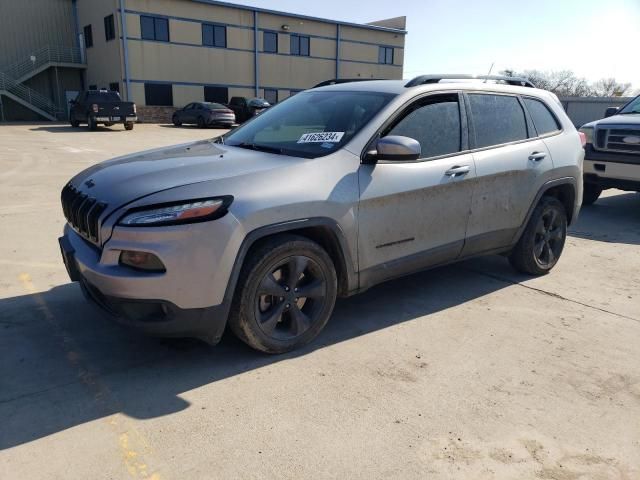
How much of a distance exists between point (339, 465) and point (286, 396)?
626mm

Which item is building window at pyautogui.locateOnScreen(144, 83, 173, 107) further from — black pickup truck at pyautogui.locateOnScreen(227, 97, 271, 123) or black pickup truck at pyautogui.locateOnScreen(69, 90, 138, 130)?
black pickup truck at pyautogui.locateOnScreen(69, 90, 138, 130)

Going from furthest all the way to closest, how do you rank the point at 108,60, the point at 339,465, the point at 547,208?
the point at 108,60 → the point at 547,208 → the point at 339,465

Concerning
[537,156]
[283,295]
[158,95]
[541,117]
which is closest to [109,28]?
[158,95]

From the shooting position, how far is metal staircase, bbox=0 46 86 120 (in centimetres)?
3259

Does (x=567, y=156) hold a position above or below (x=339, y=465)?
above

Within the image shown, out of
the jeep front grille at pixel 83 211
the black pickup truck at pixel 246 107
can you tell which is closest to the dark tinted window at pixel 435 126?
the jeep front grille at pixel 83 211

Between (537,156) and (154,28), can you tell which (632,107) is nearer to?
(537,156)

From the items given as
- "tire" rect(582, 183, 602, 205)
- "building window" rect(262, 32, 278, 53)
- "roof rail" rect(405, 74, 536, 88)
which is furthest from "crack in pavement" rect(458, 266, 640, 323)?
"building window" rect(262, 32, 278, 53)

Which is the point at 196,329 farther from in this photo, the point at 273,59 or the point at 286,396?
the point at 273,59

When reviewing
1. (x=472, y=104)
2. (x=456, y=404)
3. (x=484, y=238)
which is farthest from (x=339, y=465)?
(x=472, y=104)

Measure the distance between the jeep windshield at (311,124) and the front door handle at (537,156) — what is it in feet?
5.28

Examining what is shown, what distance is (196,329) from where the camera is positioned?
2.95m

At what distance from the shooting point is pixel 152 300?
2814 millimetres

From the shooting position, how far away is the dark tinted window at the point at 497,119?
14.0 ft
